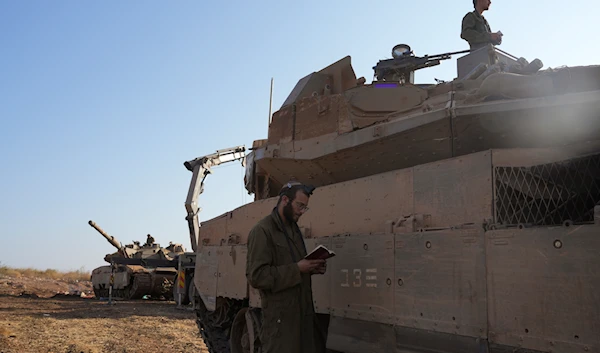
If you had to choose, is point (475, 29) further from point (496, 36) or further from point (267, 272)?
point (267, 272)

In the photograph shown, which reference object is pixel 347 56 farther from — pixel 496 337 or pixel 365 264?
pixel 496 337

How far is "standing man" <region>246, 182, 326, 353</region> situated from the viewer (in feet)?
12.9

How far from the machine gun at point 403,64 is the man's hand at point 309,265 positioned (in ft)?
11.7

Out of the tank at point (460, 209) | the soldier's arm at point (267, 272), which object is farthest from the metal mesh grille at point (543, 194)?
the soldier's arm at point (267, 272)

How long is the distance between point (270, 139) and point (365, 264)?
2427 millimetres

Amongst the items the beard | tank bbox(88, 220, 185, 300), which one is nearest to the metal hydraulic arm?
tank bbox(88, 220, 185, 300)

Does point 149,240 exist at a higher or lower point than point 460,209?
higher

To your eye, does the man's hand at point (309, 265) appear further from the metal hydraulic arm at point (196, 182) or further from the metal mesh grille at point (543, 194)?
the metal hydraulic arm at point (196, 182)

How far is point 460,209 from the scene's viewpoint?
156 inches

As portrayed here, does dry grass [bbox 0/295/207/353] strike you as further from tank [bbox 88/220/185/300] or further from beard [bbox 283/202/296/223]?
tank [bbox 88/220/185/300]

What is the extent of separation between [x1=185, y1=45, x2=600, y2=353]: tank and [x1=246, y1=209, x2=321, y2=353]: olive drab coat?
68 cm

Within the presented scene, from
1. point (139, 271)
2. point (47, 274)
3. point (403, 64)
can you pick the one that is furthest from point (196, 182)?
point (47, 274)

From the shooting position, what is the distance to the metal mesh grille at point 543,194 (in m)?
3.68

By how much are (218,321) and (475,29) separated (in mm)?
4749
